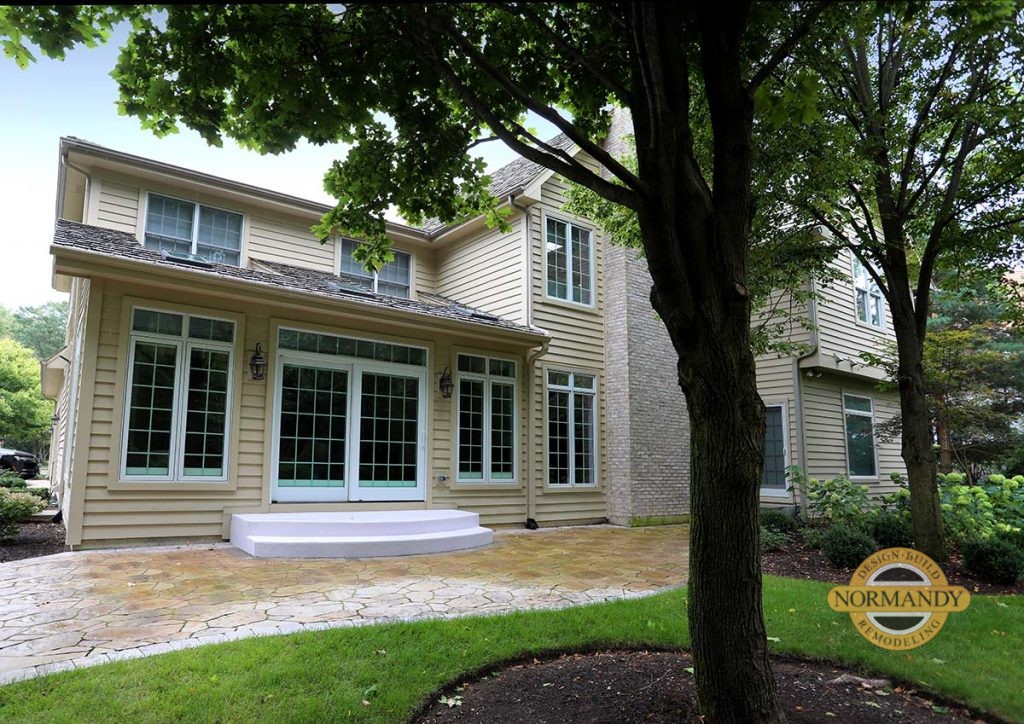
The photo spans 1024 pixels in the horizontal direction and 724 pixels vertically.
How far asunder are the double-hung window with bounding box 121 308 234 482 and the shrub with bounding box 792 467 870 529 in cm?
865

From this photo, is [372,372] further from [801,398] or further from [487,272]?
[801,398]

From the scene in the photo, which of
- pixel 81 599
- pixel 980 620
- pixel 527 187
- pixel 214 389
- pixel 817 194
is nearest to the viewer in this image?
pixel 980 620

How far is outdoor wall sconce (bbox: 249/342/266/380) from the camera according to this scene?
8.31m

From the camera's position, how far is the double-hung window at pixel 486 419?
1029 cm

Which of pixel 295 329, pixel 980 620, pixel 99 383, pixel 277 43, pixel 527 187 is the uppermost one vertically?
pixel 527 187

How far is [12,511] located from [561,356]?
844 cm

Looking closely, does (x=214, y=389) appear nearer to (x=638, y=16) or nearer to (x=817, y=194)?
(x=638, y=16)

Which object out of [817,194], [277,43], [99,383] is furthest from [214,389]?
[817,194]

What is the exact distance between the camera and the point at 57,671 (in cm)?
347

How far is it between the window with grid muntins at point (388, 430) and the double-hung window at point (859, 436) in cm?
977

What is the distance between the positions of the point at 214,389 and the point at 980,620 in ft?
28.2

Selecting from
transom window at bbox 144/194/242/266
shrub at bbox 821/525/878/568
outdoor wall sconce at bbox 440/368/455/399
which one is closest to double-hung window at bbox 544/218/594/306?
outdoor wall sconce at bbox 440/368/455/399

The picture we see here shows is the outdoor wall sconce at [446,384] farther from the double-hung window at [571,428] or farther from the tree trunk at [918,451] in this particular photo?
the tree trunk at [918,451]

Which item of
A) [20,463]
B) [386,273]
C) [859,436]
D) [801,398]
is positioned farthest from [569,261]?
[20,463]
